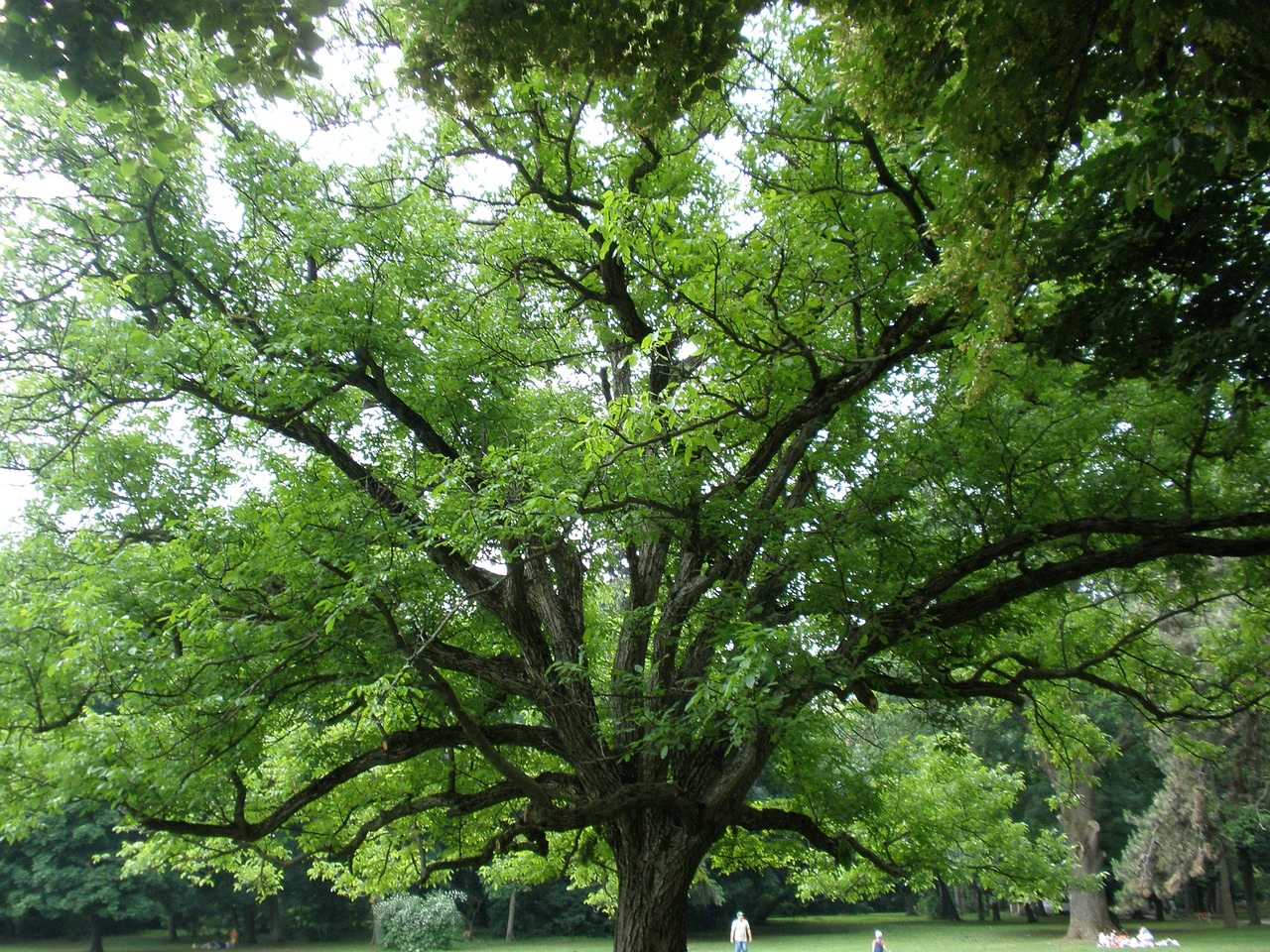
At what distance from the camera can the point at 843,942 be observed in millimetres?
32531

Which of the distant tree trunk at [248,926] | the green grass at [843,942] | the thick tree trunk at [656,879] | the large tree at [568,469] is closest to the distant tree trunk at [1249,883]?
the green grass at [843,942]

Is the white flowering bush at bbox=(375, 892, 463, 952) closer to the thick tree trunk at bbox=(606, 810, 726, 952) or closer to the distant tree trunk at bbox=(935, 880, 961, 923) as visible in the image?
the thick tree trunk at bbox=(606, 810, 726, 952)

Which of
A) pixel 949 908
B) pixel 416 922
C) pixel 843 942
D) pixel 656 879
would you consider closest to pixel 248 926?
pixel 416 922

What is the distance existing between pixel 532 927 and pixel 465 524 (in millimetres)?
37900

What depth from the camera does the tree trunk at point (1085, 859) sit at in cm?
2250

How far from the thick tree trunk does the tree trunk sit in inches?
696

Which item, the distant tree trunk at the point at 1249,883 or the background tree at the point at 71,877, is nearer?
the background tree at the point at 71,877

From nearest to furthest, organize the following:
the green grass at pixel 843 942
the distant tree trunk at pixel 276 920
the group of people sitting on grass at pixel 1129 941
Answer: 1. the group of people sitting on grass at pixel 1129 941
2. the green grass at pixel 843 942
3. the distant tree trunk at pixel 276 920

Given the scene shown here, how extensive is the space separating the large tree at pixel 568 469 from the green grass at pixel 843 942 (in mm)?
19757

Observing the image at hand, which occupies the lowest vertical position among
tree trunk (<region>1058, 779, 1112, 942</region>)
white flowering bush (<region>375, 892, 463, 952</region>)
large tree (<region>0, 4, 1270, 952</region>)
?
white flowering bush (<region>375, 892, 463, 952</region>)

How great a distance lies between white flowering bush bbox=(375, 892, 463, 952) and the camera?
26734 millimetres

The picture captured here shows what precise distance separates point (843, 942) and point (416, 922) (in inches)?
630

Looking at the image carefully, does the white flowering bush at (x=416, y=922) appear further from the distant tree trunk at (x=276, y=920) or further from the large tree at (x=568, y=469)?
the large tree at (x=568, y=469)

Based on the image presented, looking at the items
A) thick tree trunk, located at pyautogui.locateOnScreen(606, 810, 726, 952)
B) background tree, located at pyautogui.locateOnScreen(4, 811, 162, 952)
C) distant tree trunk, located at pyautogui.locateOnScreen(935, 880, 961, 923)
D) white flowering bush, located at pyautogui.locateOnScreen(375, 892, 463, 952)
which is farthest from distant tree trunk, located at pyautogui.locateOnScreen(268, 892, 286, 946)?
thick tree trunk, located at pyautogui.locateOnScreen(606, 810, 726, 952)
